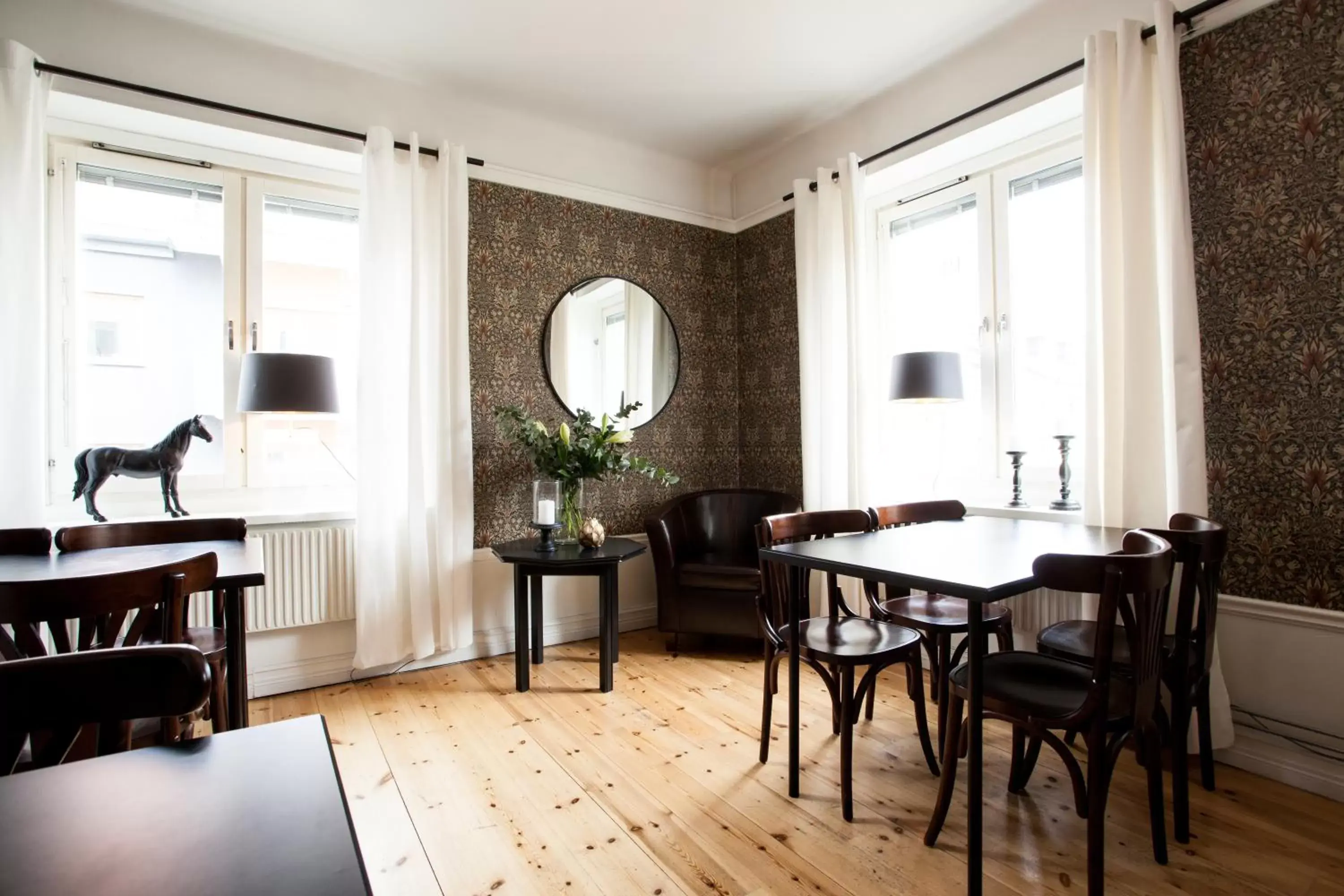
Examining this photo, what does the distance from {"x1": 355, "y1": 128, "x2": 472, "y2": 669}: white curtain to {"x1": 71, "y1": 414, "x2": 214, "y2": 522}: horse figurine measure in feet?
2.23

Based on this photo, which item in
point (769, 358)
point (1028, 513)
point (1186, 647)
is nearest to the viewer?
point (1186, 647)

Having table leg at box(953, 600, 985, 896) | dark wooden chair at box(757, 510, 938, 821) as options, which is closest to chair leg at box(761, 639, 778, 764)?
dark wooden chair at box(757, 510, 938, 821)

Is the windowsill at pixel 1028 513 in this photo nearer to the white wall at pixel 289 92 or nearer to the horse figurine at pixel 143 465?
the white wall at pixel 289 92

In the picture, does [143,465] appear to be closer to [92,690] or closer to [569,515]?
[569,515]

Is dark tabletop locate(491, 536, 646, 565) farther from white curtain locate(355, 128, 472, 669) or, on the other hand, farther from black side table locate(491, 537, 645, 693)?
white curtain locate(355, 128, 472, 669)

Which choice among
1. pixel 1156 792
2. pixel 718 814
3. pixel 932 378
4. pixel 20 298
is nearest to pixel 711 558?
pixel 932 378

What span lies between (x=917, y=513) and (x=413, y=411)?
2297 mm

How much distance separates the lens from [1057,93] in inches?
109

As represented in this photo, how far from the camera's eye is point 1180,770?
184cm

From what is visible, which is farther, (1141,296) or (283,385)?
(283,385)

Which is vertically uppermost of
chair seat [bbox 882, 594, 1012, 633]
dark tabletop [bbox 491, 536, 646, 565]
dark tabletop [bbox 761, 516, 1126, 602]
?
dark tabletop [bbox 761, 516, 1126, 602]

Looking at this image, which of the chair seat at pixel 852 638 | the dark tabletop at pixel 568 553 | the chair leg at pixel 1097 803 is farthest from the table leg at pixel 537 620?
the chair leg at pixel 1097 803

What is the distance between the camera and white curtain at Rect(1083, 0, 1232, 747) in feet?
7.52

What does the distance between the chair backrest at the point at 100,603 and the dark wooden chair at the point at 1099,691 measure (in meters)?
1.84
